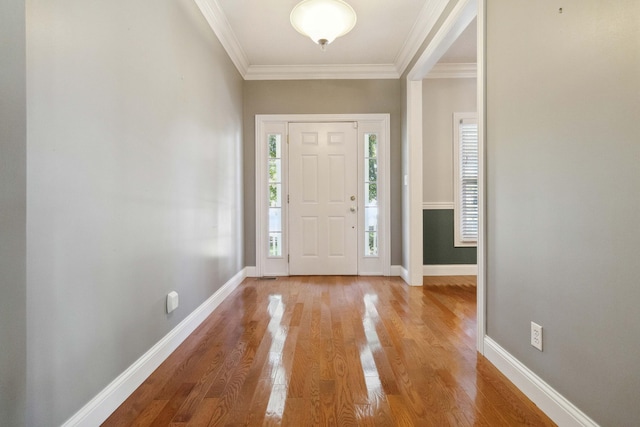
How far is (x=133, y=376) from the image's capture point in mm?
1575

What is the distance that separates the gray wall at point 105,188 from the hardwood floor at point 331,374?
29 cm

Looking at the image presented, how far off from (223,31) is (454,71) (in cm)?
277

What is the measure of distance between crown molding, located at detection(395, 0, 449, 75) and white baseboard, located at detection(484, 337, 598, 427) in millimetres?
2561

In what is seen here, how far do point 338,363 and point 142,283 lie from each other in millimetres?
1177

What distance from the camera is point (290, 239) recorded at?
4082 mm

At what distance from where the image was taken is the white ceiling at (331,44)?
8.94 feet

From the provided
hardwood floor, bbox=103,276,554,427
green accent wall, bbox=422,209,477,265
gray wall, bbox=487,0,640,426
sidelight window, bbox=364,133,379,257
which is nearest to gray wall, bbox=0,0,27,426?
hardwood floor, bbox=103,276,554,427

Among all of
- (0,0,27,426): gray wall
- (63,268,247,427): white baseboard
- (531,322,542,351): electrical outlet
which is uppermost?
(0,0,27,426): gray wall

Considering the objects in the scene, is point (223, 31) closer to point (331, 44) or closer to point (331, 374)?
point (331, 44)

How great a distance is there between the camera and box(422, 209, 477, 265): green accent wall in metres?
4.04

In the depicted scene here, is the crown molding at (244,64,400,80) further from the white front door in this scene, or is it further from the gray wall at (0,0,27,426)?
the gray wall at (0,0,27,426)

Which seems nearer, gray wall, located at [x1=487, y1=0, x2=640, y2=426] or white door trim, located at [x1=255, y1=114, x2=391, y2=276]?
gray wall, located at [x1=487, y1=0, x2=640, y2=426]

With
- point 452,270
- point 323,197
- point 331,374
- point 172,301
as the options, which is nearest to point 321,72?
point 323,197

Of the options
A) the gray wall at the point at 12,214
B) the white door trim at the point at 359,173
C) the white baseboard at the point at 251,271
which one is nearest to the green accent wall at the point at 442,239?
the white door trim at the point at 359,173
